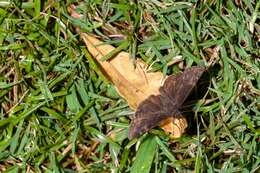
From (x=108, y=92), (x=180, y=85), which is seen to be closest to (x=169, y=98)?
(x=180, y=85)

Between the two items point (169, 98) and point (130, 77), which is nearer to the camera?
point (169, 98)

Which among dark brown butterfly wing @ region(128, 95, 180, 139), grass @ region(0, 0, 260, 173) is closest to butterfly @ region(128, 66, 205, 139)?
dark brown butterfly wing @ region(128, 95, 180, 139)

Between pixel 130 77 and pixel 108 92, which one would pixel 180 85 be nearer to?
pixel 130 77

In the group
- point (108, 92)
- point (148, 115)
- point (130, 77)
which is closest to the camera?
point (148, 115)

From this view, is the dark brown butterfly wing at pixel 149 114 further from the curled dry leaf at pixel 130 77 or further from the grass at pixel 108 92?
the grass at pixel 108 92

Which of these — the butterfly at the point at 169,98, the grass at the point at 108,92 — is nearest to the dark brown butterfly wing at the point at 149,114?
the butterfly at the point at 169,98

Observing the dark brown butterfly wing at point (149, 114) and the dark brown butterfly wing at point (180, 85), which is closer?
the dark brown butterfly wing at point (149, 114)

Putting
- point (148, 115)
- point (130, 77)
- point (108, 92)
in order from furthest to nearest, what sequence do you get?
Answer: point (108, 92) < point (130, 77) < point (148, 115)
